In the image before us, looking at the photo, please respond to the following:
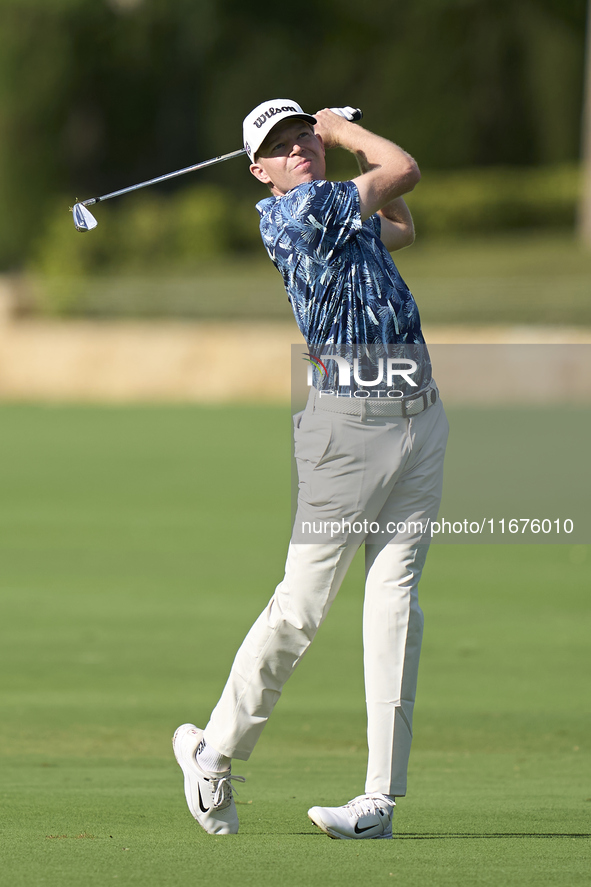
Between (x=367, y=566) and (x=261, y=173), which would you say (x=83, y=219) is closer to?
(x=261, y=173)

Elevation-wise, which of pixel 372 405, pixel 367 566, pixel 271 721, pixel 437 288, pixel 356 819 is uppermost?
pixel 437 288

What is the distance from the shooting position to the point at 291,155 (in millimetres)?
4086

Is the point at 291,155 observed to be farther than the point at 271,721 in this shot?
No

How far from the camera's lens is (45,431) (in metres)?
19.3

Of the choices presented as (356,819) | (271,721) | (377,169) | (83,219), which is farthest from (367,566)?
(271,721)

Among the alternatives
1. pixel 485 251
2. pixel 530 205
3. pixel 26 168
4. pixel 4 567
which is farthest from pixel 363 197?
pixel 26 168

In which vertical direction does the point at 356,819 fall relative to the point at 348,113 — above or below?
below

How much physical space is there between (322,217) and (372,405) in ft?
1.84

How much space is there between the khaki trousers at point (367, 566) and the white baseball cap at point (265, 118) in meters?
0.81

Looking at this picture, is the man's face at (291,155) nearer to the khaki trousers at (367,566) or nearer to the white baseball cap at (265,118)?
the white baseball cap at (265,118)

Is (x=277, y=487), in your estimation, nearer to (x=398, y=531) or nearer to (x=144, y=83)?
(x=398, y=531)

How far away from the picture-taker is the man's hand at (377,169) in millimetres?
3928

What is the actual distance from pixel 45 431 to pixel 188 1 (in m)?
21.9

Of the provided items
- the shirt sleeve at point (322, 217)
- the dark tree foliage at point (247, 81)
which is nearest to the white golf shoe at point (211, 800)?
the shirt sleeve at point (322, 217)
